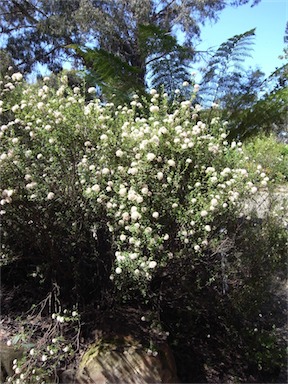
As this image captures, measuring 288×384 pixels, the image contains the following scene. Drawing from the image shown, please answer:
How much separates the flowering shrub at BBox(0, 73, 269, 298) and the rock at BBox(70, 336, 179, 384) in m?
0.44

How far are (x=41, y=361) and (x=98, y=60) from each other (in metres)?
3.70

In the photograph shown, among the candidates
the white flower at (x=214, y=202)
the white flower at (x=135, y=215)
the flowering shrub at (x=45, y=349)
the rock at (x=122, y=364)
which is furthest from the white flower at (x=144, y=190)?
the rock at (x=122, y=364)

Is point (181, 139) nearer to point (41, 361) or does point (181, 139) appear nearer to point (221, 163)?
point (221, 163)

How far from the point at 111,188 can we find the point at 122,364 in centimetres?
107

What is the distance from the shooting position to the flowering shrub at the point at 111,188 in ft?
6.98

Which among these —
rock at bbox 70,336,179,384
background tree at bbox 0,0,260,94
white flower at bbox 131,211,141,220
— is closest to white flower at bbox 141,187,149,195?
white flower at bbox 131,211,141,220

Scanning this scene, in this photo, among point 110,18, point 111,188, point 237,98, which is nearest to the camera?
point 111,188

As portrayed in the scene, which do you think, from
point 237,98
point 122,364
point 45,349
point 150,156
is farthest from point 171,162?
point 237,98

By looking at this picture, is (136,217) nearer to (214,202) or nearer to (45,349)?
(214,202)

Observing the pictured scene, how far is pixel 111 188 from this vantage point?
223 cm

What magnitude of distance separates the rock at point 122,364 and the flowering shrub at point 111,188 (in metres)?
0.44

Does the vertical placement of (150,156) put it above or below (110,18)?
below

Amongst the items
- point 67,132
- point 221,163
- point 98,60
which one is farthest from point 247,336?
point 98,60

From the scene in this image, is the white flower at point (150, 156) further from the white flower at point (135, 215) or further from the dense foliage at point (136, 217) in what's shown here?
the white flower at point (135, 215)
